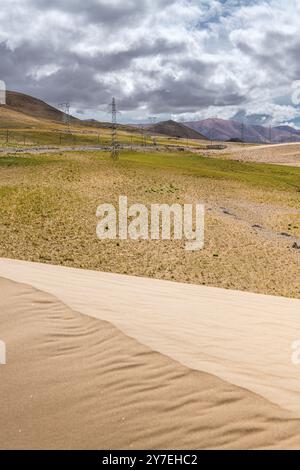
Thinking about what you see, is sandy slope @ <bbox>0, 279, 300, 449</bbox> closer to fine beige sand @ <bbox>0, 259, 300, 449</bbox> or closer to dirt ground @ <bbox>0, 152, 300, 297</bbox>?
fine beige sand @ <bbox>0, 259, 300, 449</bbox>

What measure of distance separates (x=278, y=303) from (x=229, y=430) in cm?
901

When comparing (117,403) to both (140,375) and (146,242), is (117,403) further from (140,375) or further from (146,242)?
(146,242)

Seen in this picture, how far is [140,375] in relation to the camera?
650 centimetres

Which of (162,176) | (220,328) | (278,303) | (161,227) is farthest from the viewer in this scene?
(162,176)

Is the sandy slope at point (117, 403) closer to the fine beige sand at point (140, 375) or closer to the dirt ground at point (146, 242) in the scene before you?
the fine beige sand at point (140, 375)

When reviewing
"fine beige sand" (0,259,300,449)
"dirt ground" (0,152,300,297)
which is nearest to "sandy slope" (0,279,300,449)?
"fine beige sand" (0,259,300,449)

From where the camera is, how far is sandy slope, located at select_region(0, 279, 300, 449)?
5.03m

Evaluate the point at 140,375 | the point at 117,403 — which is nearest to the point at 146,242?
the point at 140,375

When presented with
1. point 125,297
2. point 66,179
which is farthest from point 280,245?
point 66,179

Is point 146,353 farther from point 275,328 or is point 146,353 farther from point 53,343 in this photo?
point 275,328

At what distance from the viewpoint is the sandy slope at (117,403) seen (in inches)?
198

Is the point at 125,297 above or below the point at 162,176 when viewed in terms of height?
below

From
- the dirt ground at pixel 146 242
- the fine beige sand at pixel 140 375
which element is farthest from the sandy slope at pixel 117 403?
the dirt ground at pixel 146 242

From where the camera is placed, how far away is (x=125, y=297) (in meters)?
12.1
